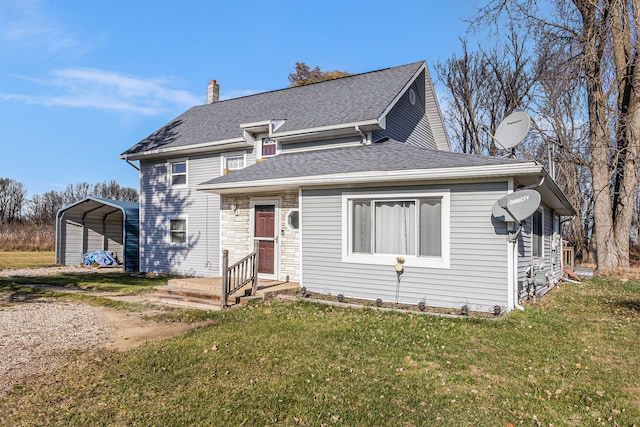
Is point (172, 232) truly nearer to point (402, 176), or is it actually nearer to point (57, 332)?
point (57, 332)

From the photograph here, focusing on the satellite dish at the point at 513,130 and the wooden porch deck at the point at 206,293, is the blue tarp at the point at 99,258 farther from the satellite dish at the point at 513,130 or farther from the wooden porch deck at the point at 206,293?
the satellite dish at the point at 513,130

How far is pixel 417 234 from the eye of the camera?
8047 mm

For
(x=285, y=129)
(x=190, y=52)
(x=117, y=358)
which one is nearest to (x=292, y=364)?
(x=117, y=358)

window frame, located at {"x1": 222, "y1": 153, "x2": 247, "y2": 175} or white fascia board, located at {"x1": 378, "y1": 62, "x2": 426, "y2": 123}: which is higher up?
white fascia board, located at {"x1": 378, "y1": 62, "x2": 426, "y2": 123}

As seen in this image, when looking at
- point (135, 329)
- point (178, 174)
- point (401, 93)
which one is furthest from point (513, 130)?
point (178, 174)

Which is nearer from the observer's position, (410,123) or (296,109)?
(410,123)

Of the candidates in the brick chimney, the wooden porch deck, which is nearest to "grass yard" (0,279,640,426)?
the wooden porch deck

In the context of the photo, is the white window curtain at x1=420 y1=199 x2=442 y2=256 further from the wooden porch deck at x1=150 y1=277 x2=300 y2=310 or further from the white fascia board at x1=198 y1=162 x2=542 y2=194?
the wooden porch deck at x1=150 y1=277 x2=300 y2=310

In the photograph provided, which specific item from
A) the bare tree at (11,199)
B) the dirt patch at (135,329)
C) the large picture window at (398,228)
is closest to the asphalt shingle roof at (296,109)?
the large picture window at (398,228)

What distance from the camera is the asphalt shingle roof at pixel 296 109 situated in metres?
11.6

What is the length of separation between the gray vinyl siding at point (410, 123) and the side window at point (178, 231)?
7881mm

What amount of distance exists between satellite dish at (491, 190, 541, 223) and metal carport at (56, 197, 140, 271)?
1470 centimetres

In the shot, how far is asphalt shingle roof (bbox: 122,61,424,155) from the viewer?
38.2ft

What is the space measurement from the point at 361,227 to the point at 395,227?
799 millimetres
